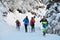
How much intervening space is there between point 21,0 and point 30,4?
11.7 ft

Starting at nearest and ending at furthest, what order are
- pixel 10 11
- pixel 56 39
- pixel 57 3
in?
pixel 56 39, pixel 57 3, pixel 10 11

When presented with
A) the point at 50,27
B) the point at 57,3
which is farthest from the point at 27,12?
the point at 50,27

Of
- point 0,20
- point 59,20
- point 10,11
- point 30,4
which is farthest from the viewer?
point 30,4

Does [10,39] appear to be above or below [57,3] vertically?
below

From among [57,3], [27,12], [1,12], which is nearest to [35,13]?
[27,12]

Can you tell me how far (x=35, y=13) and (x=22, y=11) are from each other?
3.98 meters

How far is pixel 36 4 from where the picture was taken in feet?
166

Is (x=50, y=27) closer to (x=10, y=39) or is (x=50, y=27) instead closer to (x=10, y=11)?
(x=10, y=39)

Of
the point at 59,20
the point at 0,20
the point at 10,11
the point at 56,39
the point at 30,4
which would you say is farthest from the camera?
the point at 30,4

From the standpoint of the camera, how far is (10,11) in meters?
43.0

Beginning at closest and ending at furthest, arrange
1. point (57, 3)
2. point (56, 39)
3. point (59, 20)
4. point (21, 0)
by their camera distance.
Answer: point (56, 39), point (59, 20), point (57, 3), point (21, 0)

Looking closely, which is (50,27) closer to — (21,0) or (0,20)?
(0,20)

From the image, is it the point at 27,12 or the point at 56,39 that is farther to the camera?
the point at 27,12

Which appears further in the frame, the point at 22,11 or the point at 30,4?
the point at 30,4
